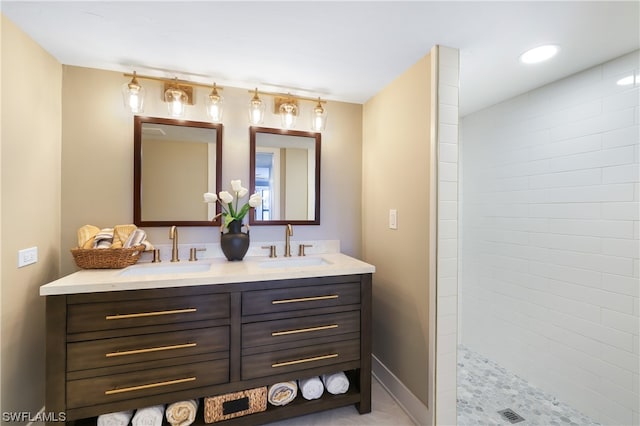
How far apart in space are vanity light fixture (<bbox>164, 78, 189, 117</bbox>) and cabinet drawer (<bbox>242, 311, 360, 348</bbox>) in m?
1.55

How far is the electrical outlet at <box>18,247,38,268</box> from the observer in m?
1.52

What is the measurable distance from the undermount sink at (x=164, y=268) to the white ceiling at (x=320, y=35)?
1.32 m

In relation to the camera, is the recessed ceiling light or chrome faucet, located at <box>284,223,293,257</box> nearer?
the recessed ceiling light

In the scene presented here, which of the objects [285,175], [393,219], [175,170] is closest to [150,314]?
[175,170]

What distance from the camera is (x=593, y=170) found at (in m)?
1.85

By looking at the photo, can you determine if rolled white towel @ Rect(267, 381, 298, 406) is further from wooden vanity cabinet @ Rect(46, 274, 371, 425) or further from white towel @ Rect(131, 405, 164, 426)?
white towel @ Rect(131, 405, 164, 426)

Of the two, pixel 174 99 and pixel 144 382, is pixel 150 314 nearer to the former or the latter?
pixel 144 382

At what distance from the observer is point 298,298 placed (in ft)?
5.61

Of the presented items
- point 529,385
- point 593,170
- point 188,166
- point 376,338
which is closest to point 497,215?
point 593,170

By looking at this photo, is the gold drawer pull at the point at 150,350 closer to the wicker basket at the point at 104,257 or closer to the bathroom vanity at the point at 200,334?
the bathroom vanity at the point at 200,334

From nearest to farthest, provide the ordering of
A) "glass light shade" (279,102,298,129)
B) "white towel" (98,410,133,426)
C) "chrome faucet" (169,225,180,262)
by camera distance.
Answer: "white towel" (98,410,133,426), "chrome faucet" (169,225,180,262), "glass light shade" (279,102,298,129)

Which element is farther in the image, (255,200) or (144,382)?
(255,200)

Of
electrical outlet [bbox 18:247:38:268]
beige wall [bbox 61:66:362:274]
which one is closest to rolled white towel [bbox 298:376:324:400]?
beige wall [bbox 61:66:362:274]

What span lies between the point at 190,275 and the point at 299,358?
2.68ft
